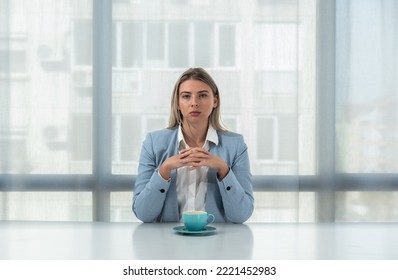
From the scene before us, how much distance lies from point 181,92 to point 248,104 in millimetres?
1153

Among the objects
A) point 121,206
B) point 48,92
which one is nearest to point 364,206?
point 121,206

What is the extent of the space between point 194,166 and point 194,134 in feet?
0.99

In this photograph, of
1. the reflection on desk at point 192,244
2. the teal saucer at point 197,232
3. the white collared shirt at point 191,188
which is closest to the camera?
the reflection on desk at point 192,244

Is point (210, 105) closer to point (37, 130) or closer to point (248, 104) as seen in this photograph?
point (248, 104)

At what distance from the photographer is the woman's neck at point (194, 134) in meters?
2.36

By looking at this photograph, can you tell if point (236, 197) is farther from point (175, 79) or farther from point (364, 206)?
point (364, 206)

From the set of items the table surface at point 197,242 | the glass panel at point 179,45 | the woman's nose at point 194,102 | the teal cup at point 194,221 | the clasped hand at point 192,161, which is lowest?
the table surface at point 197,242

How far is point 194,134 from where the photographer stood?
7.76 feet

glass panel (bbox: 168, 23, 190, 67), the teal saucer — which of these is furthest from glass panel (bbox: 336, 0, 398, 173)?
the teal saucer

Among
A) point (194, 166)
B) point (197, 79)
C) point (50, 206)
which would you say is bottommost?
point (50, 206)

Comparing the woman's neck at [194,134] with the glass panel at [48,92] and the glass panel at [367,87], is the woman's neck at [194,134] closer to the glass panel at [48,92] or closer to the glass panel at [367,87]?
the glass panel at [48,92]

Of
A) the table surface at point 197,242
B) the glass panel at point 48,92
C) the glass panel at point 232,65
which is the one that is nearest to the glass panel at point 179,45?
the glass panel at point 232,65

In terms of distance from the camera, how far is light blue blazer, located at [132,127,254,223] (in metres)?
2.14

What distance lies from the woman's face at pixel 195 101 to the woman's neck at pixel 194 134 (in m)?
0.03
